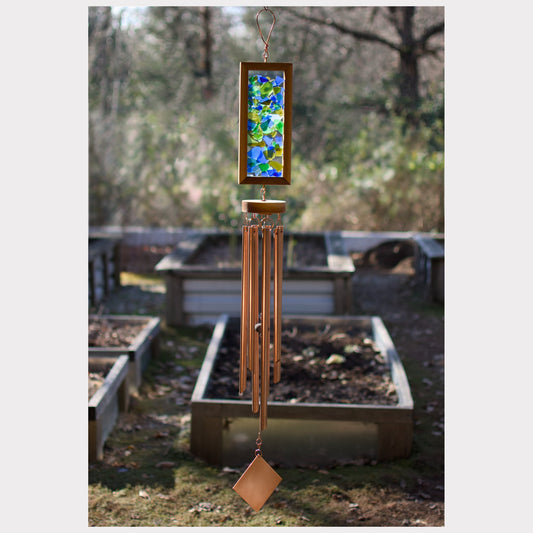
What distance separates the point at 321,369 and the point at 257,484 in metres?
1.67

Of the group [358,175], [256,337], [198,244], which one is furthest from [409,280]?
[256,337]

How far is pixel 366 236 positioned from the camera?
8812 millimetres

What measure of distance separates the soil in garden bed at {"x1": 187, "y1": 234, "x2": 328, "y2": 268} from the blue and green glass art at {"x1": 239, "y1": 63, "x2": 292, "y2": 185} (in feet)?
12.6

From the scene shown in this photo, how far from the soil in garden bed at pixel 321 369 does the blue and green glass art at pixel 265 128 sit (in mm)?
1731

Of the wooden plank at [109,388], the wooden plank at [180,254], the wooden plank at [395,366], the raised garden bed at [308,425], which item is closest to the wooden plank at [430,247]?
the wooden plank at [395,366]

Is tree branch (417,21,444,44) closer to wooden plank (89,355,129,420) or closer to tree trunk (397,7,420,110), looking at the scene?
tree trunk (397,7,420,110)

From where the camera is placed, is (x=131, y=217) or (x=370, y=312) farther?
(x=131, y=217)

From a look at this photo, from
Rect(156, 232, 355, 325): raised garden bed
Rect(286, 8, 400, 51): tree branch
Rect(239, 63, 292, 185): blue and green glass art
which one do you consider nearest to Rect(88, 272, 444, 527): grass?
Rect(239, 63, 292, 185): blue and green glass art

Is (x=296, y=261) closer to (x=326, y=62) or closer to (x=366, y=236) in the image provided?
(x=366, y=236)

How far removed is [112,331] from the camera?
517 centimetres

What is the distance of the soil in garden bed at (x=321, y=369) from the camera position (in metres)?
3.91

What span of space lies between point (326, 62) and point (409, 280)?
4480 mm

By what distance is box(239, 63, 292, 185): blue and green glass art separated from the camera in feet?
8.23

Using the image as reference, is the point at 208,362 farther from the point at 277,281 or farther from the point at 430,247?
the point at 430,247
